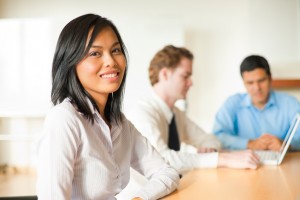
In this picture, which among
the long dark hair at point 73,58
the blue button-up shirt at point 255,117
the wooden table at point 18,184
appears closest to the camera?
the long dark hair at point 73,58

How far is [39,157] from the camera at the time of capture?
105 cm

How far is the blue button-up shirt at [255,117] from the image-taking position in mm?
2576

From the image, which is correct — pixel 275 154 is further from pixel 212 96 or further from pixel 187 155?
pixel 212 96

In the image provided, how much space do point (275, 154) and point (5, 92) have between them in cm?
300

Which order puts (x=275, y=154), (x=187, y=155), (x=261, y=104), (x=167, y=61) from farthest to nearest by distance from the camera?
(x=261, y=104)
(x=167, y=61)
(x=275, y=154)
(x=187, y=155)

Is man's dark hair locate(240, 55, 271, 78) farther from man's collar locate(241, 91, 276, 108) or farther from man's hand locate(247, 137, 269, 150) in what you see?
man's hand locate(247, 137, 269, 150)

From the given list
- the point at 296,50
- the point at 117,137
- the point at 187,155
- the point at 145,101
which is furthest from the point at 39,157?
the point at 296,50

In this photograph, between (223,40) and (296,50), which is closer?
(296,50)

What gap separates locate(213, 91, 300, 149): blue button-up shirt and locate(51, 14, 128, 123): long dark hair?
1.44m

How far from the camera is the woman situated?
1.03m

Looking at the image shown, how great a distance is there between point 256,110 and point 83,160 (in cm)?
174

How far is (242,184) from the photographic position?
1.50 meters

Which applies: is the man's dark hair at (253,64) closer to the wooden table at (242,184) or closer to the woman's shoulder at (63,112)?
the wooden table at (242,184)

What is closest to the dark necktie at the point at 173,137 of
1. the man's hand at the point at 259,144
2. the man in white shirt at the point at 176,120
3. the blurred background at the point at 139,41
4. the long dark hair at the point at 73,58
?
the man in white shirt at the point at 176,120
